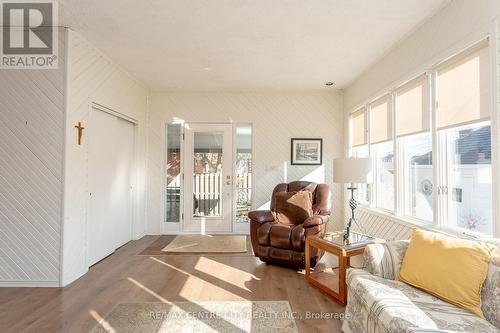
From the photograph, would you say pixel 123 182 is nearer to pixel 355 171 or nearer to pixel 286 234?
pixel 286 234

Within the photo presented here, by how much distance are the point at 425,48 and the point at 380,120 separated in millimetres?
1193

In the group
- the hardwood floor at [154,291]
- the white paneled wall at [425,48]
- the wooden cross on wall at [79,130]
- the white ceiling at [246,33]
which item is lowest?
the hardwood floor at [154,291]

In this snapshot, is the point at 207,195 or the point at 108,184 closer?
the point at 108,184

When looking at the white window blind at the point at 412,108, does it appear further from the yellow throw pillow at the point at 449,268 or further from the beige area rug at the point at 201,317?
the beige area rug at the point at 201,317

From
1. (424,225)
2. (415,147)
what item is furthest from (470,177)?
(415,147)

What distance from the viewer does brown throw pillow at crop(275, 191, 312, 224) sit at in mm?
3650

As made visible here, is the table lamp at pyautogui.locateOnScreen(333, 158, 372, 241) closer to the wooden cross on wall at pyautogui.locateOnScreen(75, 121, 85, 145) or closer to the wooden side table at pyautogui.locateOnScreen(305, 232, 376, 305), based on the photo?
the wooden side table at pyautogui.locateOnScreen(305, 232, 376, 305)

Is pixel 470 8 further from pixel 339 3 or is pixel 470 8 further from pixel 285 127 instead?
pixel 285 127

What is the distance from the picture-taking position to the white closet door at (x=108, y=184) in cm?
Answer: 340

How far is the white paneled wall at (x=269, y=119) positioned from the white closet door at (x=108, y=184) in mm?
778

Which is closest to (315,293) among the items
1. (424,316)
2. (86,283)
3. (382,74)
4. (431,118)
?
(424,316)

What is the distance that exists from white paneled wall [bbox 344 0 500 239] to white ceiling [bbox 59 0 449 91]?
13cm

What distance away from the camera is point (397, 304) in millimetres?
1555

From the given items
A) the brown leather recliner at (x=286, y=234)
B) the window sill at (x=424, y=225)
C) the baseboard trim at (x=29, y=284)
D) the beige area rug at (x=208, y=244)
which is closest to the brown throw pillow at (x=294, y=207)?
the brown leather recliner at (x=286, y=234)
